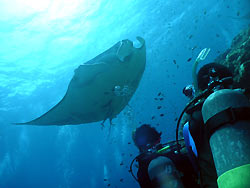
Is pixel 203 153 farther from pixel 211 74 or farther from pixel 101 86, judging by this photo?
pixel 101 86

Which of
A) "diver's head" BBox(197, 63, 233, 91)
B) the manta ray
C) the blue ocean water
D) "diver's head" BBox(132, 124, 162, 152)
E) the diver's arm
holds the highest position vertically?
the blue ocean water

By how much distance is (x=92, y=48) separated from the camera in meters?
20.6

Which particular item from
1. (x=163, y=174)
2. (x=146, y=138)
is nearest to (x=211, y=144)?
(x=163, y=174)

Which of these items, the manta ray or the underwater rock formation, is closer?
the manta ray

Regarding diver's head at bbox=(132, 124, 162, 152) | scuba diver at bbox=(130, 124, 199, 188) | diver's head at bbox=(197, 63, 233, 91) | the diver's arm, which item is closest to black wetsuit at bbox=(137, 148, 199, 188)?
scuba diver at bbox=(130, 124, 199, 188)

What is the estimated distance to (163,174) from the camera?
2193 millimetres

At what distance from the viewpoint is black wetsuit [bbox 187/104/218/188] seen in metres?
1.92

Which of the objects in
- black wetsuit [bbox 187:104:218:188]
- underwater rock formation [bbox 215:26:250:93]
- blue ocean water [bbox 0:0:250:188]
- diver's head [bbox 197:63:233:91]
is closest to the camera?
black wetsuit [bbox 187:104:218:188]

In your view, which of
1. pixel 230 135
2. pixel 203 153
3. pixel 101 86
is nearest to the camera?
pixel 230 135

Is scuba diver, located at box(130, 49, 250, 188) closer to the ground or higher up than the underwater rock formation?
closer to the ground

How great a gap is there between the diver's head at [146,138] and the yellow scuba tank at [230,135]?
1.67 meters

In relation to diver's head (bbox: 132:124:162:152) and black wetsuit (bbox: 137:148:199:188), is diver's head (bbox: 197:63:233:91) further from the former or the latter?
diver's head (bbox: 132:124:162:152)

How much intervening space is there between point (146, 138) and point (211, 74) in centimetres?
160

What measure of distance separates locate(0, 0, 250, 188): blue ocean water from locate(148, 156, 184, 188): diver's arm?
4.87 metres
